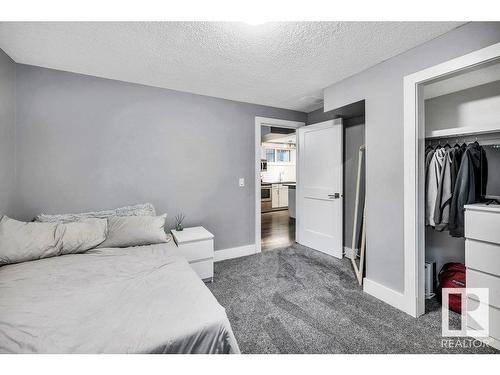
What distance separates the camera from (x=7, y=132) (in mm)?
2035

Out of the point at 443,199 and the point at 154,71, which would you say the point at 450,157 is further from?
the point at 154,71

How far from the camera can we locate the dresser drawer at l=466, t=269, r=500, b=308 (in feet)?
5.03

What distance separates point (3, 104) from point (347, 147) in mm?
3961

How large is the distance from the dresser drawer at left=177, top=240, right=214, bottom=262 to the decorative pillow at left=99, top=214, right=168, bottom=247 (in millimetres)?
274

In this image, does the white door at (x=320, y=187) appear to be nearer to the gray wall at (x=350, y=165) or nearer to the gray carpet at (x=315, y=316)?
the gray wall at (x=350, y=165)

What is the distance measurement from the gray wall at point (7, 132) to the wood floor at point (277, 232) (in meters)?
3.16

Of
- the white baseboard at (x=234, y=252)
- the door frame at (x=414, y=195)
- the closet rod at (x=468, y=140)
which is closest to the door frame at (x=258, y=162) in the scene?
the white baseboard at (x=234, y=252)

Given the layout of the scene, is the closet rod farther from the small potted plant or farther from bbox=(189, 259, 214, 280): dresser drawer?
the small potted plant

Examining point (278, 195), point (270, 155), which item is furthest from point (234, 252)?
point (270, 155)

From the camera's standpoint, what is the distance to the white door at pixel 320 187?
10.6 feet

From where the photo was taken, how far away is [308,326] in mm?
1783

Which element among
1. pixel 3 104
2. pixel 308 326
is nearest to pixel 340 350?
pixel 308 326

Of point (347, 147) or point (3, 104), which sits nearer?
point (3, 104)
